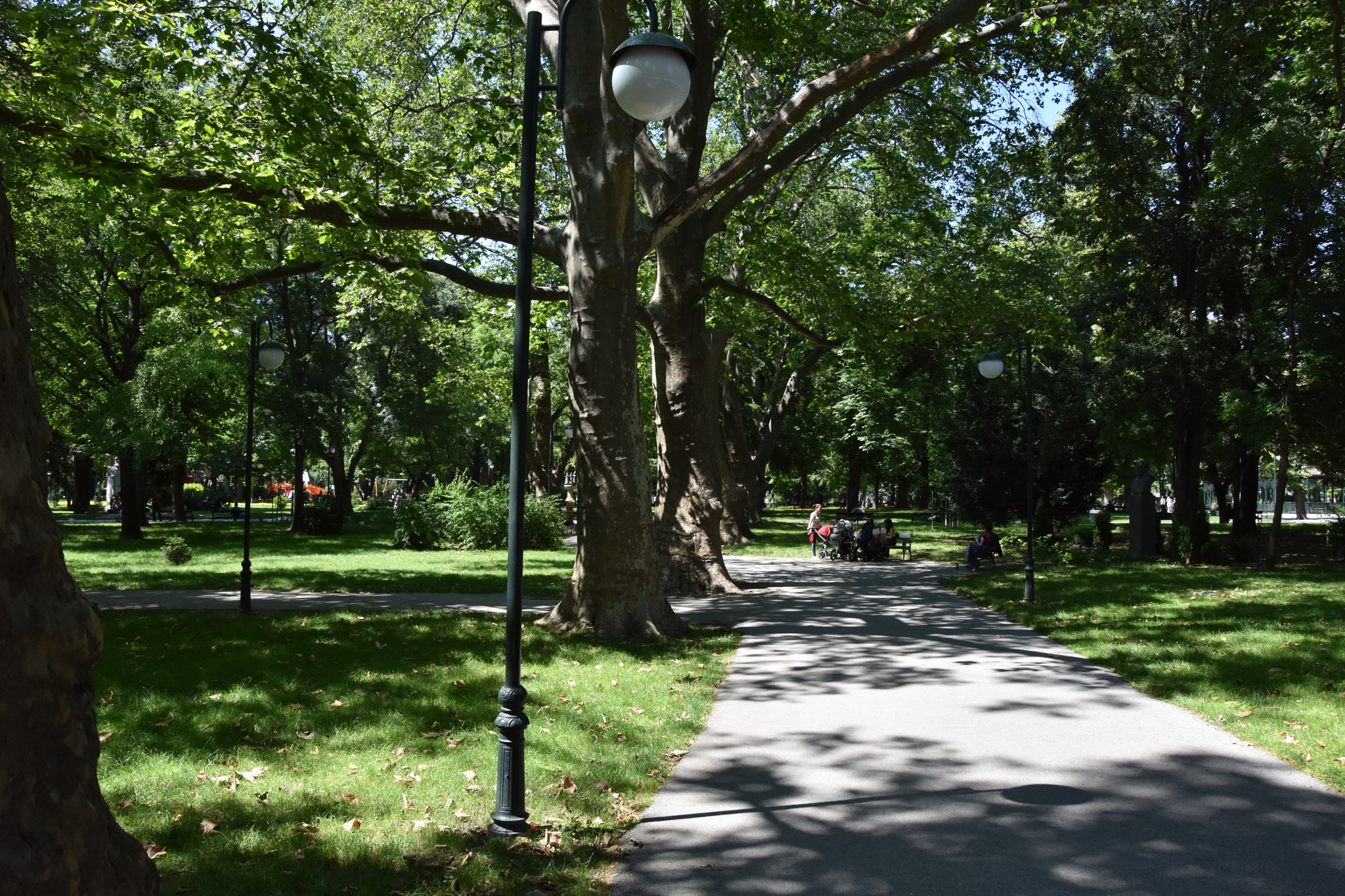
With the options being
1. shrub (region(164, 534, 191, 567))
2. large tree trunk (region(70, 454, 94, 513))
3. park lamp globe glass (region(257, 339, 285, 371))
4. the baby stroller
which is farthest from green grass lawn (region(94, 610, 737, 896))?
large tree trunk (region(70, 454, 94, 513))

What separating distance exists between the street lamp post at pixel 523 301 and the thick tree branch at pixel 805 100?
6.12 metres

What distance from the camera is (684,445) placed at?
16.6 m

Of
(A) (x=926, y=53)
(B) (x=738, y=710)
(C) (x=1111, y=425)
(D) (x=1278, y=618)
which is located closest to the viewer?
(B) (x=738, y=710)

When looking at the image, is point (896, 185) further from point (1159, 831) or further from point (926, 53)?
point (1159, 831)

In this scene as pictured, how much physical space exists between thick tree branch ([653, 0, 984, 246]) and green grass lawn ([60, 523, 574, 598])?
23.6 feet

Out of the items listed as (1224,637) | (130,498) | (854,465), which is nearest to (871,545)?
(1224,637)

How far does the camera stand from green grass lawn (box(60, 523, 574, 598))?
16281 mm

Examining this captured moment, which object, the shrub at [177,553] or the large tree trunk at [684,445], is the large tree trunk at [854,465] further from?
the shrub at [177,553]

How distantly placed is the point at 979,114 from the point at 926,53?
304cm

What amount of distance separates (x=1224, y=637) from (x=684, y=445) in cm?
872

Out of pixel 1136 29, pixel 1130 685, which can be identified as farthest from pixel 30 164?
pixel 1136 29

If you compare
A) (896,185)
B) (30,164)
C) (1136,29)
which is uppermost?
(1136,29)

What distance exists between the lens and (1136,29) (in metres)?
15.7

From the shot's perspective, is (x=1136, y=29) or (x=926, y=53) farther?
(x=1136, y=29)
